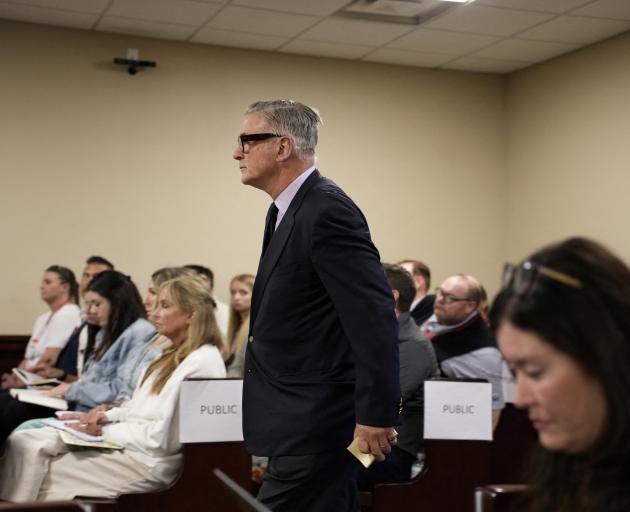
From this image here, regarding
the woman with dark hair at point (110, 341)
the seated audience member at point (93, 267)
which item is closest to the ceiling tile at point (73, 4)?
the seated audience member at point (93, 267)

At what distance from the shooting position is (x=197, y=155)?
718 centimetres

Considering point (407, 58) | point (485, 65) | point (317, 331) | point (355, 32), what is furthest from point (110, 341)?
point (485, 65)

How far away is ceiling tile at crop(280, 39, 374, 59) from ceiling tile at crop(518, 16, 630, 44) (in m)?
1.30

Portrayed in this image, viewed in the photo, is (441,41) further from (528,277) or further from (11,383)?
(528,277)

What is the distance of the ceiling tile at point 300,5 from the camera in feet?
19.6

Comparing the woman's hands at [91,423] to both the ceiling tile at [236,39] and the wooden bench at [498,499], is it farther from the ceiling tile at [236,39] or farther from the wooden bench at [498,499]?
the ceiling tile at [236,39]

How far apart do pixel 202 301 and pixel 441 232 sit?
14.6 feet

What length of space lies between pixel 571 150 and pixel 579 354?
649cm

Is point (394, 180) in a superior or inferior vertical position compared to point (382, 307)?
superior

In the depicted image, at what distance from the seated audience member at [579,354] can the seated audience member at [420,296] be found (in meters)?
4.73

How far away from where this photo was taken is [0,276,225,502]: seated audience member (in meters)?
3.50

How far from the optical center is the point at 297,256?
2.39 m

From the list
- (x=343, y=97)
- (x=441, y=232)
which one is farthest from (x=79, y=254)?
(x=441, y=232)

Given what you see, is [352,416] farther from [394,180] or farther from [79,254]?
[394,180]
